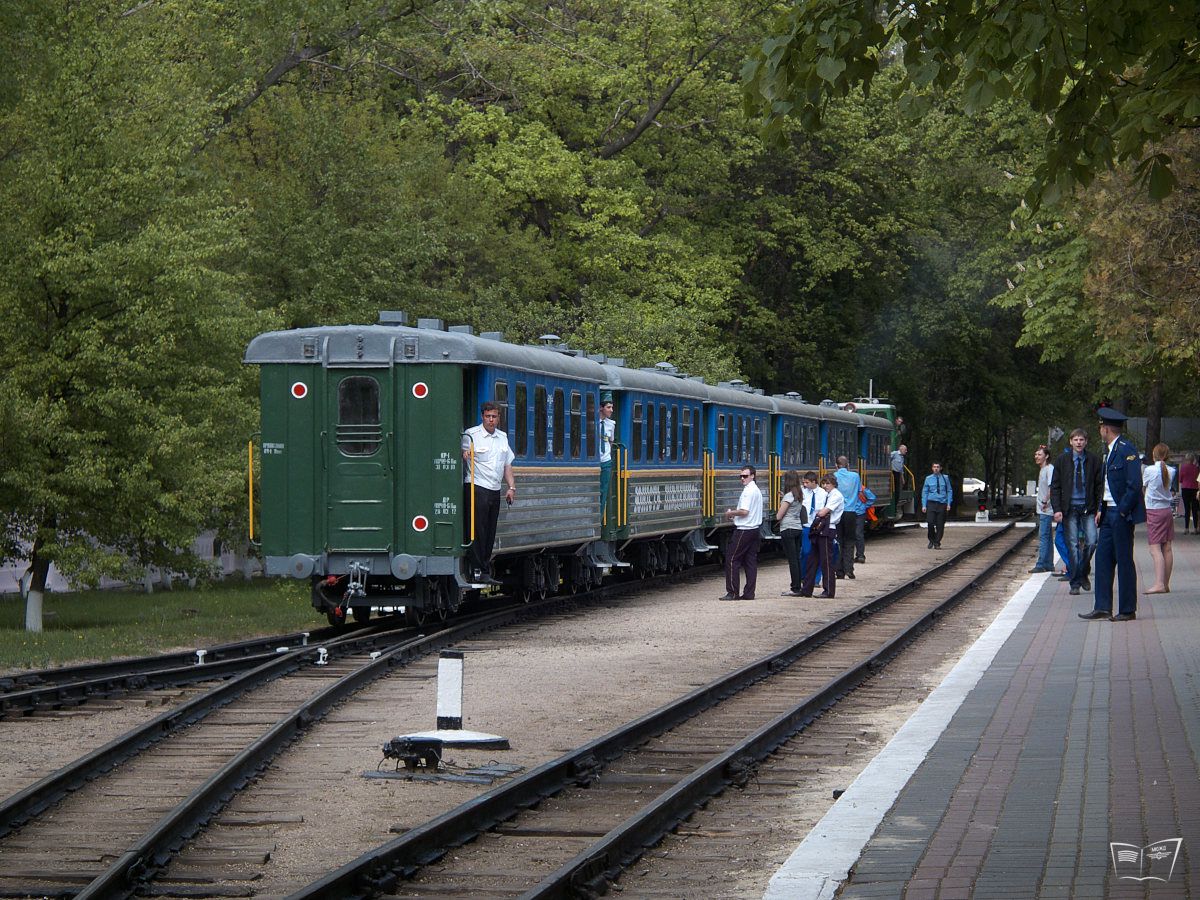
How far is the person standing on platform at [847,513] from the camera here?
95.7ft

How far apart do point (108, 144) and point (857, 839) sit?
59.7 ft

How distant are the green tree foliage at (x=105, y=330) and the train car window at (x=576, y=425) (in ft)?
14.1

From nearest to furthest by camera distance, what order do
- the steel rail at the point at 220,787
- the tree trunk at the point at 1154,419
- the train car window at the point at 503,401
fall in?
the steel rail at the point at 220,787
the train car window at the point at 503,401
the tree trunk at the point at 1154,419

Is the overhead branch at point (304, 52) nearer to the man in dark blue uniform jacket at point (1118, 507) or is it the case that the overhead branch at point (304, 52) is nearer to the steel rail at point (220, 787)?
the steel rail at point (220, 787)

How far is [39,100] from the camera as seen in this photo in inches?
935

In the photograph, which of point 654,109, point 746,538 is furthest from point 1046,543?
point 654,109

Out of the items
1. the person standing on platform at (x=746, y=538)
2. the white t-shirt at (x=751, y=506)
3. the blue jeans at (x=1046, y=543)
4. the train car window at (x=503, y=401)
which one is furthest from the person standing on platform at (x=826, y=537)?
the train car window at (x=503, y=401)

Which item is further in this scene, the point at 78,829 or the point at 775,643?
the point at 775,643

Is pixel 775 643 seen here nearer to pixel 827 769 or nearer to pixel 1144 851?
pixel 827 769

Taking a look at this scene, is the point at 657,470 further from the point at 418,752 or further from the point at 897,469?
the point at 897,469

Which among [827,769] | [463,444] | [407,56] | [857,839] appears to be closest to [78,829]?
[857,839]

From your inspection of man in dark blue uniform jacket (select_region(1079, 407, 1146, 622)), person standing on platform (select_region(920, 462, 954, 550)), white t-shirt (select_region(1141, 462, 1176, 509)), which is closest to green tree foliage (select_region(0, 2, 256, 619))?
man in dark blue uniform jacket (select_region(1079, 407, 1146, 622))

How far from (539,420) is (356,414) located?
3211 mm

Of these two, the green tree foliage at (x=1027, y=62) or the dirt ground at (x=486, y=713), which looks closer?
the green tree foliage at (x=1027, y=62)
